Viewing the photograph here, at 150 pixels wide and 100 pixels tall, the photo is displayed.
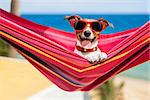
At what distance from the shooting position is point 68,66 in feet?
8.16

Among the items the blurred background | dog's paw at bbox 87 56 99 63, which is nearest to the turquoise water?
the blurred background

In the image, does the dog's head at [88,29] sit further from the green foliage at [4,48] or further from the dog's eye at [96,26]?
the green foliage at [4,48]

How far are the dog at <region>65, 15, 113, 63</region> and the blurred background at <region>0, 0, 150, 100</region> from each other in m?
0.04

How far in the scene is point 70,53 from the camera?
2.49 metres

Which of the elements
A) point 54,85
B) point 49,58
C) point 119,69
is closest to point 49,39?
point 49,58

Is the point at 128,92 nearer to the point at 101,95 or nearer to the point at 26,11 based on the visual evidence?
the point at 101,95

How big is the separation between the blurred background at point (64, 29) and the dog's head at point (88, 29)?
0.10ft

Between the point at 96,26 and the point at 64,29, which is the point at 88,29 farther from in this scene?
the point at 64,29

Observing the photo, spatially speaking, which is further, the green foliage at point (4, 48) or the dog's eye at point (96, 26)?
the green foliage at point (4, 48)

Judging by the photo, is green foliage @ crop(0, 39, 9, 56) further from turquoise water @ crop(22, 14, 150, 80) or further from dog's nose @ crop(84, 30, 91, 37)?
dog's nose @ crop(84, 30, 91, 37)

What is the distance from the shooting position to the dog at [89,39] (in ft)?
8.10

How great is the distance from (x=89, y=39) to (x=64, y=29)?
179 millimetres
